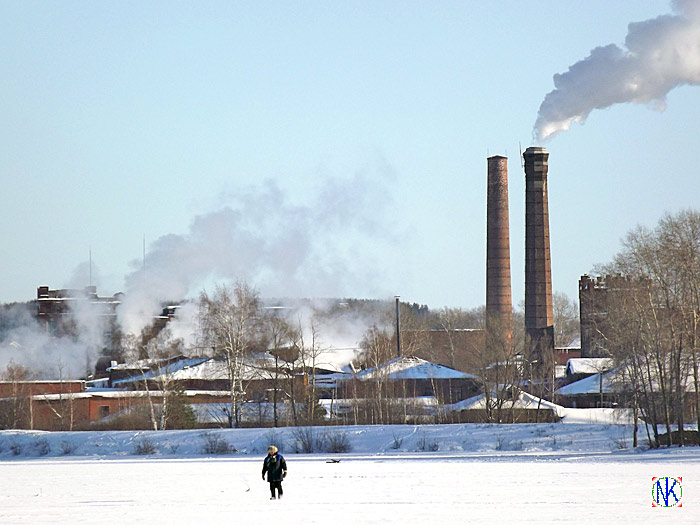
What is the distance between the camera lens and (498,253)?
218 feet

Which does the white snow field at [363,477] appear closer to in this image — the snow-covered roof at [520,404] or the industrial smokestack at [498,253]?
the snow-covered roof at [520,404]

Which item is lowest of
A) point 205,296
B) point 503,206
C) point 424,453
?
point 424,453

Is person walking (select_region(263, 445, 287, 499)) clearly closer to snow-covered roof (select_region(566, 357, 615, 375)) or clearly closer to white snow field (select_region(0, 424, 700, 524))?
white snow field (select_region(0, 424, 700, 524))

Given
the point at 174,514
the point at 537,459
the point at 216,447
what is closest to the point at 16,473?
the point at 216,447

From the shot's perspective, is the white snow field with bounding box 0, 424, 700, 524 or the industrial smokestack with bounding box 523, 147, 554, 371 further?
the industrial smokestack with bounding box 523, 147, 554, 371

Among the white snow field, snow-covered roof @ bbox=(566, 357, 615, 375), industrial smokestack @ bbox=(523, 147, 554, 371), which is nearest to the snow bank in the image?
the white snow field

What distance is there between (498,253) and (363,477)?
41725mm

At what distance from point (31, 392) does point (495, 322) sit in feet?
93.4

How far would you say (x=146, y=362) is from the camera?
188ft

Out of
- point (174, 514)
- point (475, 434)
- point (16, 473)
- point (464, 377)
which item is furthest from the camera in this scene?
point (464, 377)

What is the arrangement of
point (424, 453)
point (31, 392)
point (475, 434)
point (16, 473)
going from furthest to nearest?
point (31, 392)
point (475, 434)
point (424, 453)
point (16, 473)

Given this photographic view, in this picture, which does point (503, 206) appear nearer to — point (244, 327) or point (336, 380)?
point (336, 380)

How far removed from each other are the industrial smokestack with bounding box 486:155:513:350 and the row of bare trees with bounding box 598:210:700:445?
2499cm

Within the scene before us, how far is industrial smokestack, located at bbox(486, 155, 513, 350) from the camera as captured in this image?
66562 millimetres
